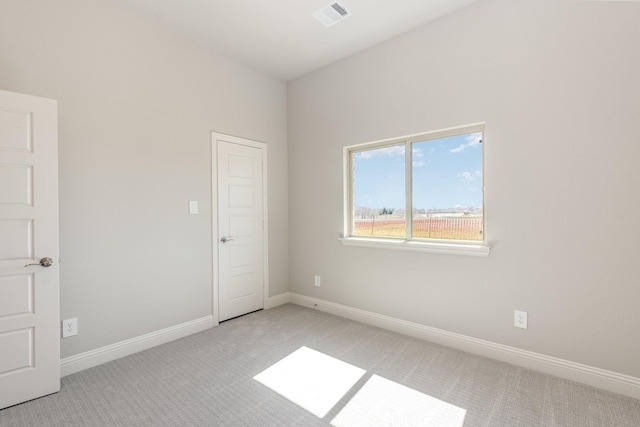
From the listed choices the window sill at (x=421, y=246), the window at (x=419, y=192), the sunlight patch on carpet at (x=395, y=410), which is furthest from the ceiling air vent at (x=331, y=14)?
the sunlight patch on carpet at (x=395, y=410)

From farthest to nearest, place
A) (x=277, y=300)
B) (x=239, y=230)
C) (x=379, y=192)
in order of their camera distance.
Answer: (x=277, y=300), (x=239, y=230), (x=379, y=192)

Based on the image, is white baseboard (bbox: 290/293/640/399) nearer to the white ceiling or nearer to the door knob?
the door knob

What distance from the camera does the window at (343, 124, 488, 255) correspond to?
8.98 feet

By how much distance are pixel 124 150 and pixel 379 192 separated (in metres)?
2.53

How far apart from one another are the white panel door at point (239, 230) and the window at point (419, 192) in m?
1.16

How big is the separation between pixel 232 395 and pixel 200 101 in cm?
280

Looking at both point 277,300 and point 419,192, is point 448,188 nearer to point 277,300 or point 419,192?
point 419,192

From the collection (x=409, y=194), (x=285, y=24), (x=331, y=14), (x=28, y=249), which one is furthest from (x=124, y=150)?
(x=409, y=194)

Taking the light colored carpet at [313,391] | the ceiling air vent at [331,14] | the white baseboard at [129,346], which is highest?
the ceiling air vent at [331,14]

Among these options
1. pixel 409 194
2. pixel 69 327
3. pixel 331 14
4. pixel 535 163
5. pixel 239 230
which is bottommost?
pixel 69 327

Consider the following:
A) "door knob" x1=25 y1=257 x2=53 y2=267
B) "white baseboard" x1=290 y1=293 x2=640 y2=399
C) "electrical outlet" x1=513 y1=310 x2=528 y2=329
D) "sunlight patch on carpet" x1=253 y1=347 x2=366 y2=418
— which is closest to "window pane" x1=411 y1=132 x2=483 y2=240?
"electrical outlet" x1=513 y1=310 x2=528 y2=329

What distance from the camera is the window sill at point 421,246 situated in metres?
2.59

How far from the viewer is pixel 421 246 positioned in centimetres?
290

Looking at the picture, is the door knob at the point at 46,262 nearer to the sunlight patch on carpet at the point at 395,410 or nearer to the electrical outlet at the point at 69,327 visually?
the electrical outlet at the point at 69,327
